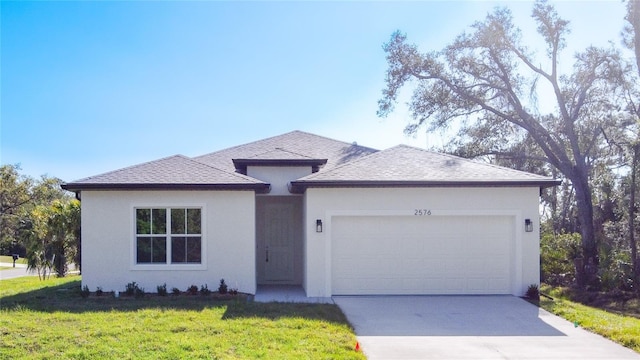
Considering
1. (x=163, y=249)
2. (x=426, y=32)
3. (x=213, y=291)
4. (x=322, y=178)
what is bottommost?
(x=213, y=291)

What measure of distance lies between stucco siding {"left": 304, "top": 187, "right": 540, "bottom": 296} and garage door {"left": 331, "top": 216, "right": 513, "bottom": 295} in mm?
198

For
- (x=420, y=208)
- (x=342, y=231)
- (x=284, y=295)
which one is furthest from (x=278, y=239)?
(x=420, y=208)

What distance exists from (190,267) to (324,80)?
326 inches

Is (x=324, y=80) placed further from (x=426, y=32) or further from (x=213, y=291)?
(x=213, y=291)

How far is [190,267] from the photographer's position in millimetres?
12305

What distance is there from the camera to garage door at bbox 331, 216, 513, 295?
1216 cm

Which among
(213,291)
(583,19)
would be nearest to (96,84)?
(213,291)

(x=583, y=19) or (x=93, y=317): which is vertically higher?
(x=583, y=19)

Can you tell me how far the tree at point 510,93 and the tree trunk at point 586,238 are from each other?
0.12 ft

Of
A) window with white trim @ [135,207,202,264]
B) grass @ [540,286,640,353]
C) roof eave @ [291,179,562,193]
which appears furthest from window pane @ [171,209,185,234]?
grass @ [540,286,640,353]

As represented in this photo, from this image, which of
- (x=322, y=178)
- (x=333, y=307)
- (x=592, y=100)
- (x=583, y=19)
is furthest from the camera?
(x=592, y=100)

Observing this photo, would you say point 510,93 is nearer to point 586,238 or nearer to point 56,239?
point 586,238

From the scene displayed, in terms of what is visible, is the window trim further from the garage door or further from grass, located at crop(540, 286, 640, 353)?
grass, located at crop(540, 286, 640, 353)

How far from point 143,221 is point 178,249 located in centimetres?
115
